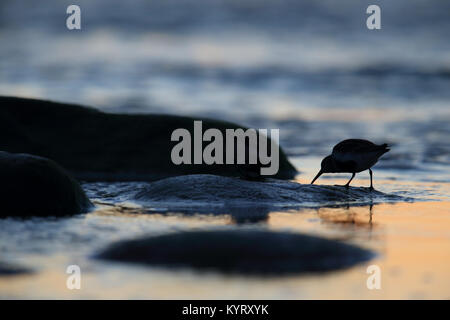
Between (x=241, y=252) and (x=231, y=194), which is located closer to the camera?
(x=241, y=252)

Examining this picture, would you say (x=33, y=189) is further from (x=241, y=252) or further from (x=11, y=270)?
(x=241, y=252)

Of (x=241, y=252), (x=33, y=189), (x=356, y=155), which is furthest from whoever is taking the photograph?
(x=356, y=155)

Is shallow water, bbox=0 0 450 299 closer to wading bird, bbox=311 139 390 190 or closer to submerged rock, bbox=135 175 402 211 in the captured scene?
submerged rock, bbox=135 175 402 211

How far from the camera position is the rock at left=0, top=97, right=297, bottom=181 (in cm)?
834

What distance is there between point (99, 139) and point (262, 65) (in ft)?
43.6

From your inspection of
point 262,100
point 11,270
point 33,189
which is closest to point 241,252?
point 11,270

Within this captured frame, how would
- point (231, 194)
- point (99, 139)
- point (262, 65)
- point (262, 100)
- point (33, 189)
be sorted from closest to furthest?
point (33, 189) < point (231, 194) < point (99, 139) < point (262, 100) < point (262, 65)

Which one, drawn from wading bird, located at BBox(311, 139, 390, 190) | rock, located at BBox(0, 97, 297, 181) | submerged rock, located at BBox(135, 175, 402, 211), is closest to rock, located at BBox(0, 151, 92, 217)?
submerged rock, located at BBox(135, 175, 402, 211)

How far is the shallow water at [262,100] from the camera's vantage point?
13.4 ft

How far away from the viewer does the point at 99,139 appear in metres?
8.68

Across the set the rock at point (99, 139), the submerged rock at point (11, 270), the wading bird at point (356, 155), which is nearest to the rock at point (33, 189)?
the submerged rock at point (11, 270)

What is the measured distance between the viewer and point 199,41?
25531 mm

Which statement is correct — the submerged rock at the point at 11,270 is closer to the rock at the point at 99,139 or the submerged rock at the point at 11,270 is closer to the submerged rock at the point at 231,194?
the submerged rock at the point at 231,194

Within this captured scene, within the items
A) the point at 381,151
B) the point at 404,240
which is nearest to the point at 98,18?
the point at 381,151
